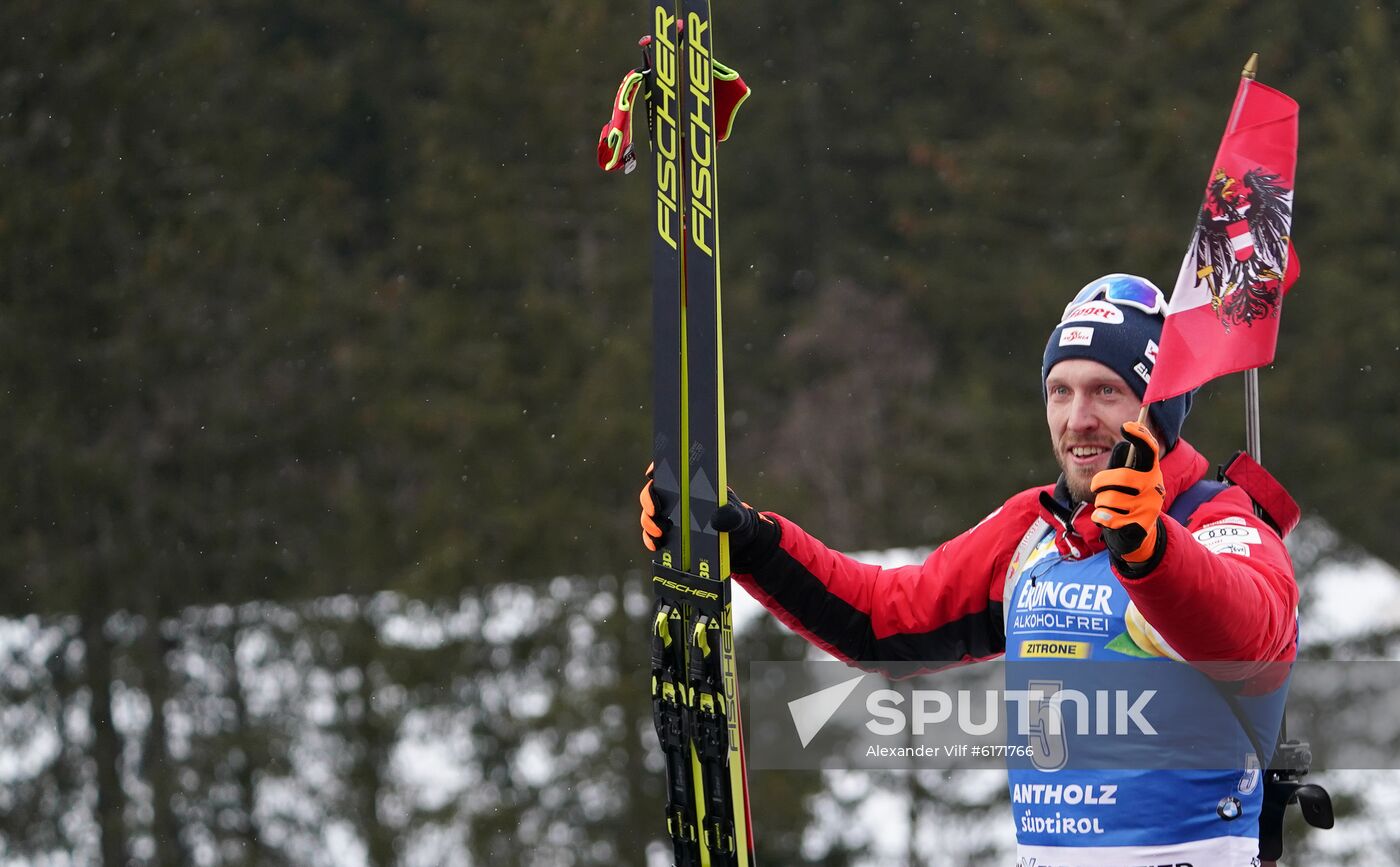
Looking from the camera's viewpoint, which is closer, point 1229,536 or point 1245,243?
point 1229,536

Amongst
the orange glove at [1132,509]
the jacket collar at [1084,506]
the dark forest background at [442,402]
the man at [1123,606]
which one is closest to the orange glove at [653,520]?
the man at [1123,606]

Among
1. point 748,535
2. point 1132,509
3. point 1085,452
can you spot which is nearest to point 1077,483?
point 1085,452

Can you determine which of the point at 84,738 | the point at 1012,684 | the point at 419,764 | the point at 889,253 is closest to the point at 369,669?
the point at 419,764

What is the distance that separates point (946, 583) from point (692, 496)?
495mm

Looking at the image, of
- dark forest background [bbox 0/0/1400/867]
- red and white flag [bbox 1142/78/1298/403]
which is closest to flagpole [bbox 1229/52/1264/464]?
red and white flag [bbox 1142/78/1298/403]

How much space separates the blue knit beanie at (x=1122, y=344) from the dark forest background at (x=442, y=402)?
308 inches

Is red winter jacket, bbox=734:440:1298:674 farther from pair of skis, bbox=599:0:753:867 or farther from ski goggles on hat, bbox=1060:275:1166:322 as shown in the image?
ski goggles on hat, bbox=1060:275:1166:322

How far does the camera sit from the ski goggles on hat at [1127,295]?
3.10m

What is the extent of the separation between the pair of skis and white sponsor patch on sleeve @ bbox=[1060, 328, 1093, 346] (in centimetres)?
64

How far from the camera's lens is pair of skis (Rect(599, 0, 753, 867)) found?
3.32 meters

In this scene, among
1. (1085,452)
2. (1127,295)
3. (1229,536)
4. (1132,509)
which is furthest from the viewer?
(1127,295)

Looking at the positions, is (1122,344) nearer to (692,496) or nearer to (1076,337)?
(1076,337)

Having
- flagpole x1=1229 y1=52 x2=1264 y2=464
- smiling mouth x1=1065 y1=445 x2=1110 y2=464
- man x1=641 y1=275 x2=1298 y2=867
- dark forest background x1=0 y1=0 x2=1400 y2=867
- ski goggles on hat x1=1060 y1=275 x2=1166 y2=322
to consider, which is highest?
dark forest background x1=0 y1=0 x2=1400 y2=867

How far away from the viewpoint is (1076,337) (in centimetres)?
304
